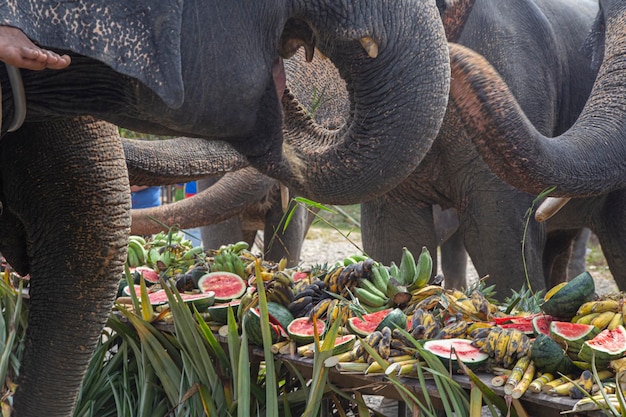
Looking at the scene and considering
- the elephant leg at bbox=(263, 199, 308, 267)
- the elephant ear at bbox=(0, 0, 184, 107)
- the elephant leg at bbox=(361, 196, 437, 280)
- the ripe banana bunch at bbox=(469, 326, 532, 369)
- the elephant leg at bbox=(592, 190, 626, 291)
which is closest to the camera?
the elephant ear at bbox=(0, 0, 184, 107)

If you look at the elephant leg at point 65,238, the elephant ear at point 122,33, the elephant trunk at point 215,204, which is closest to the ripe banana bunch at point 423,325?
the elephant leg at point 65,238

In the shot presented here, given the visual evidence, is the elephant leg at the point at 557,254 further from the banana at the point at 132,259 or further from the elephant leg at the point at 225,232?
the banana at the point at 132,259

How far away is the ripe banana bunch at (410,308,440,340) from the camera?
2.56 metres

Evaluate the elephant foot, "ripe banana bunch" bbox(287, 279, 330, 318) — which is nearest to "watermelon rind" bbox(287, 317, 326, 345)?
"ripe banana bunch" bbox(287, 279, 330, 318)

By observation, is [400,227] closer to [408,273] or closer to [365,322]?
[408,273]

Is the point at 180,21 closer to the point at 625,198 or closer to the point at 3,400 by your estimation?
the point at 3,400

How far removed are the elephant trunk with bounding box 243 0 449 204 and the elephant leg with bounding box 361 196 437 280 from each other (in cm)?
266

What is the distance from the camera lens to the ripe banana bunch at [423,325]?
256cm

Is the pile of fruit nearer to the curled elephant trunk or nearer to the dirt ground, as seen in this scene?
the curled elephant trunk

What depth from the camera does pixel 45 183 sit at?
8.51 feet

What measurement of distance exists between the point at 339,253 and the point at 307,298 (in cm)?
792

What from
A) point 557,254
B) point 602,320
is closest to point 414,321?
→ point 602,320

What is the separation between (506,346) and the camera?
238 cm

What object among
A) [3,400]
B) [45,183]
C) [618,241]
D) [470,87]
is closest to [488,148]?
[470,87]
